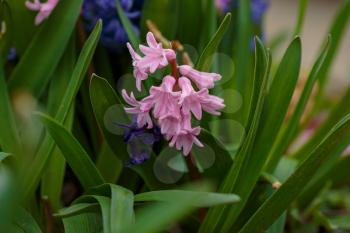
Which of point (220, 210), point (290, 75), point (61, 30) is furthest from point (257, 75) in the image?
point (61, 30)

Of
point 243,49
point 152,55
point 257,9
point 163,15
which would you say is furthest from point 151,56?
point 257,9

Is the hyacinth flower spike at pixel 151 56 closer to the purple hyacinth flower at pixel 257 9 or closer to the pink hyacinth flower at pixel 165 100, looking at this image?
the pink hyacinth flower at pixel 165 100

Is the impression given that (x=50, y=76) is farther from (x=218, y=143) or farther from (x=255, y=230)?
(x=255, y=230)

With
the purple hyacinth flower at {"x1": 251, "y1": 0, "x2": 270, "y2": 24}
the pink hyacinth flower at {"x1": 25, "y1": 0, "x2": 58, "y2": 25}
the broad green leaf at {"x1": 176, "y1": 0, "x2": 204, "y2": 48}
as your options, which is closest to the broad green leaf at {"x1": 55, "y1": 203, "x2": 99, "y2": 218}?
the pink hyacinth flower at {"x1": 25, "y1": 0, "x2": 58, "y2": 25}

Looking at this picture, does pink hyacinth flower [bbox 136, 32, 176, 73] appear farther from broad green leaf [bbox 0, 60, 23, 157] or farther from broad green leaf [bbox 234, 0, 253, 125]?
broad green leaf [bbox 234, 0, 253, 125]

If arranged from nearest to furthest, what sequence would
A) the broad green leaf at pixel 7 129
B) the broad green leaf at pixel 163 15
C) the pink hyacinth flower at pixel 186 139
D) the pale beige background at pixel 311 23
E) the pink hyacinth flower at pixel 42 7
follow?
the pink hyacinth flower at pixel 186 139 < the broad green leaf at pixel 7 129 < the pink hyacinth flower at pixel 42 7 < the broad green leaf at pixel 163 15 < the pale beige background at pixel 311 23

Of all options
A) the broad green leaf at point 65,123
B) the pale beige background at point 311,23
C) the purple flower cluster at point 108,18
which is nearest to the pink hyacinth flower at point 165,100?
the broad green leaf at point 65,123

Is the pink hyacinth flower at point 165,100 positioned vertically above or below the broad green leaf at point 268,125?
above

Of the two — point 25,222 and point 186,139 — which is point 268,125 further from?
point 25,222
